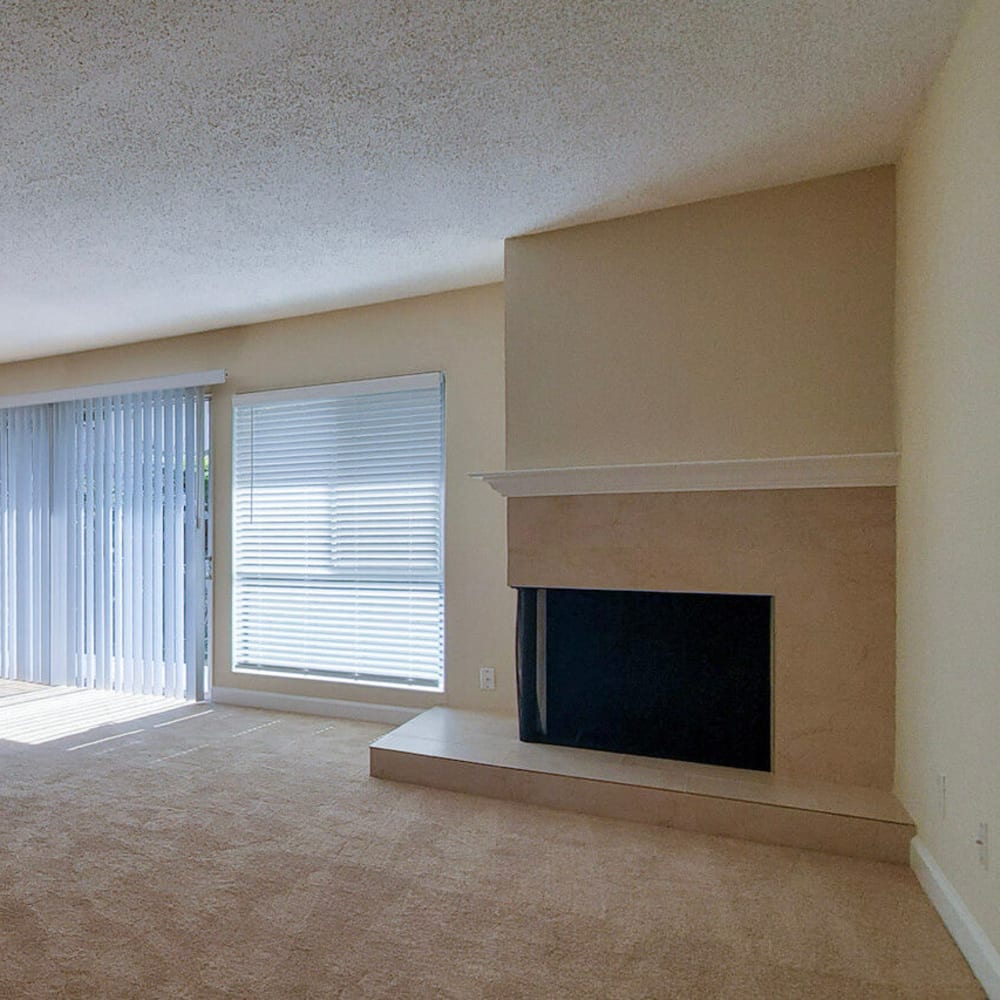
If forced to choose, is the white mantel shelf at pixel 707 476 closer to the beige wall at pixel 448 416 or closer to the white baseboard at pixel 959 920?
the beige wall at pixel 448 416

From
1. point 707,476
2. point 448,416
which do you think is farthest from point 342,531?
point 707,476

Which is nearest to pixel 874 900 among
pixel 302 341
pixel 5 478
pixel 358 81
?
pixel 358 81

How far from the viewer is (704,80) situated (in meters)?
2.11

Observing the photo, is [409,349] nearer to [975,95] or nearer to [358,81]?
[358,81]

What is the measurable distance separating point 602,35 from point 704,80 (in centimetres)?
40

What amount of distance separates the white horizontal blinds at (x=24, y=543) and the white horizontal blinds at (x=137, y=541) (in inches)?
11.1

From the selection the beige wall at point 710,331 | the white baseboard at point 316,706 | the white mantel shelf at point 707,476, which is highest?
the beige wall at point 710,331

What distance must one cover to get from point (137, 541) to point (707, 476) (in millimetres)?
4035

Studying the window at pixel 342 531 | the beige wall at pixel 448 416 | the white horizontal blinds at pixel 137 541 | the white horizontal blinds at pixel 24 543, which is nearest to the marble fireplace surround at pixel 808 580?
the beige wall at pixel 448 416

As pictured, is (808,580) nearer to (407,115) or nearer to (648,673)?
(648,673)

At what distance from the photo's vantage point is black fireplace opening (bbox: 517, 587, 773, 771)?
9.70ft

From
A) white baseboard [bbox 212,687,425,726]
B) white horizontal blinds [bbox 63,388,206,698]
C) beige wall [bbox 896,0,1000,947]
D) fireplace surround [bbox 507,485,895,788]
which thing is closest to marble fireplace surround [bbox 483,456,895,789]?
fireplace surround [bbox 507,485,895,788]

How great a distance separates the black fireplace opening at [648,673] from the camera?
2.96m

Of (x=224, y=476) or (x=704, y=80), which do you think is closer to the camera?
(x=704, y=80)
